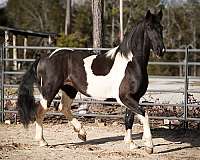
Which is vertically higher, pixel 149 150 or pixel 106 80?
pixel 106 80

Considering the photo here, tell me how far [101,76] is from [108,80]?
0.49ft

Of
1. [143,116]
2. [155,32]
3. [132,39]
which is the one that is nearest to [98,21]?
[132,39]

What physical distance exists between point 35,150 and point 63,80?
1.24 meters

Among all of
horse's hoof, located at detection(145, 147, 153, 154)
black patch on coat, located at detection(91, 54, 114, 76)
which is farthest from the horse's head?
horse's hoof, located at detection(145, 147, 153, 154)

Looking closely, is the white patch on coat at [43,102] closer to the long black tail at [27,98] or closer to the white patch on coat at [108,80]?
the long black tail at [27,98]

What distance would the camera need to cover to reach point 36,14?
5359cm

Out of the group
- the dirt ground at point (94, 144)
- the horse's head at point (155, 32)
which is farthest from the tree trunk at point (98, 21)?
the horse's head at point (155, 32)

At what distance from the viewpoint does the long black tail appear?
25.0 feet

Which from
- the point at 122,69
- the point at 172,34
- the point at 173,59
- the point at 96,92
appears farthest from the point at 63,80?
the point at 172,34

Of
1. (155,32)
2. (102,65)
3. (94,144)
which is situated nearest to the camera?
(155,32)

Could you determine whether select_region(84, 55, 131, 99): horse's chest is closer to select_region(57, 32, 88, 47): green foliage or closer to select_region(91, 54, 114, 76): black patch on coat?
select_region(91, 54, 114, 76): black patch on coat

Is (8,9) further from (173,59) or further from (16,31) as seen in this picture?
(16,31)

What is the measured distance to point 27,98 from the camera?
25.4 feet

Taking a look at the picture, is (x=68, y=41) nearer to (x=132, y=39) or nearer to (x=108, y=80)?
(x=108, y=80)
